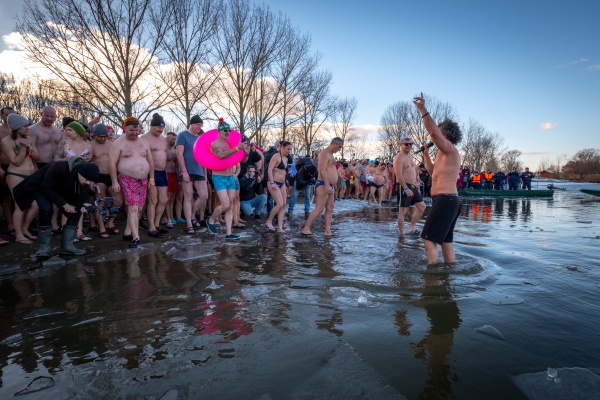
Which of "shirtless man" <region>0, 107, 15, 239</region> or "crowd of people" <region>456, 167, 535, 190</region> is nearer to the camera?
"shirtless man" <region>0, 107, 15, 239</region>

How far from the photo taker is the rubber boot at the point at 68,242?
5.36m

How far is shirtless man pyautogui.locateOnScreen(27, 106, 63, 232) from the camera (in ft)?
21.0

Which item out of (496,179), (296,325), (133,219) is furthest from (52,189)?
(496,179)

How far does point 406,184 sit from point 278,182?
2.92m

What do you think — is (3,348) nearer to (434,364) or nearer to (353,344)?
(353,344)

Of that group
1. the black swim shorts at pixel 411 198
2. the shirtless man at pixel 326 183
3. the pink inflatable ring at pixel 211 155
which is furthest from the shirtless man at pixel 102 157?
the black swim shorts at pixel 411 198

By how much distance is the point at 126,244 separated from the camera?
620 cm

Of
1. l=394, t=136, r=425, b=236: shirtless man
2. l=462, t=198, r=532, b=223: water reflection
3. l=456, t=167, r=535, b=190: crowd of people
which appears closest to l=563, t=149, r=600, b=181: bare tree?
l=456, t=167, r=535, b=190: crowd of people

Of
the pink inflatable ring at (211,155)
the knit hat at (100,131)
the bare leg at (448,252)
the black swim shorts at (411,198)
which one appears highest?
the knit hat at (100,131)

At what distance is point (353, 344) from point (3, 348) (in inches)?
97.2

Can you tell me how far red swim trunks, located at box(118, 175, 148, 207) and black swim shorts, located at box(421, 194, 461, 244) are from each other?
4772 mm

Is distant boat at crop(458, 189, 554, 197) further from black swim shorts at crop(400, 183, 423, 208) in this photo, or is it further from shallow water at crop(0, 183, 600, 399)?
shallow water at crop(0, 183, 600, 399)

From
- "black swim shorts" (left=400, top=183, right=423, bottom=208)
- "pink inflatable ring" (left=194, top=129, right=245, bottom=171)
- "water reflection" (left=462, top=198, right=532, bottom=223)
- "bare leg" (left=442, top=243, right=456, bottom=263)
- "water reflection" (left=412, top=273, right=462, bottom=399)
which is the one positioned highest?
"pink inflatable ring" (left=194, top=129, right=245, bottom=171)

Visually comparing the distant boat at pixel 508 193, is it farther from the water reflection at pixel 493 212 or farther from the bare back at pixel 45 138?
the bare back at pixel 45 138
